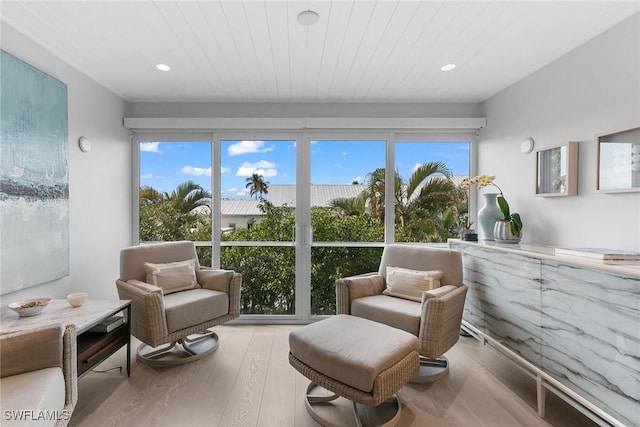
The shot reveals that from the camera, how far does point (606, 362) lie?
4.70 ft

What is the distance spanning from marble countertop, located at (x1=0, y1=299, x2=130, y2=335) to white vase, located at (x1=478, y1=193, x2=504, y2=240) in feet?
9.73

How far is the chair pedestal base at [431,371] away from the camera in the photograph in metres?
2.17

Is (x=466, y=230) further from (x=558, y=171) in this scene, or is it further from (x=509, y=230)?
(x=558, y=171)

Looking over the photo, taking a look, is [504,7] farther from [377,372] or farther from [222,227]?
[222,227]

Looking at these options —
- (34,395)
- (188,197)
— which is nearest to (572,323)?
(34,395)

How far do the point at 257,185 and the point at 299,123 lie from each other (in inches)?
32.3

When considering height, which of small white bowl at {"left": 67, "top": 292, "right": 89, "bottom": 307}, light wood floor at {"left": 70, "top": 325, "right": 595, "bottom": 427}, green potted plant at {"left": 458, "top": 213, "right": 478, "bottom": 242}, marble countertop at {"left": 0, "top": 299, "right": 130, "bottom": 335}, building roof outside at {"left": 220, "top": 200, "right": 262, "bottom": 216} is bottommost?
light wood floor at {"left": 70, "top": 325, "right": 595, "bottom": 427}

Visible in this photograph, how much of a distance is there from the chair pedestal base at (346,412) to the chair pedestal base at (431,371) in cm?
34

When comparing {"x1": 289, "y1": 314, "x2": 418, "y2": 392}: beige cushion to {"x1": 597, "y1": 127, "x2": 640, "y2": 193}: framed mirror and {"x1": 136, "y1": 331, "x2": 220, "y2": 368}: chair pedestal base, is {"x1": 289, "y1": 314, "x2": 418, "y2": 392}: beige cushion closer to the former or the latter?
{"x1": 136, "y1": 331, "x2": 220, "y2": 368}: chair pedestal base

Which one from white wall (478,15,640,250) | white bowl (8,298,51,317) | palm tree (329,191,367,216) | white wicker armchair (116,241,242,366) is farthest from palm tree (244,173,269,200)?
white wall (478,15,640,250)

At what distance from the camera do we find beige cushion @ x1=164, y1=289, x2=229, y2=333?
7.49ft

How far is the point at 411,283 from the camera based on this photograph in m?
2.53

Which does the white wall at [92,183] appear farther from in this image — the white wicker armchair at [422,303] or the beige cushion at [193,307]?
the white wicker armchair at [422,303]

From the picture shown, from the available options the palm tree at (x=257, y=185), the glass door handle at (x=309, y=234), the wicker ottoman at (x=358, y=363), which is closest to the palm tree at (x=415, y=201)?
the glass door handle at (x=309, y=234)
